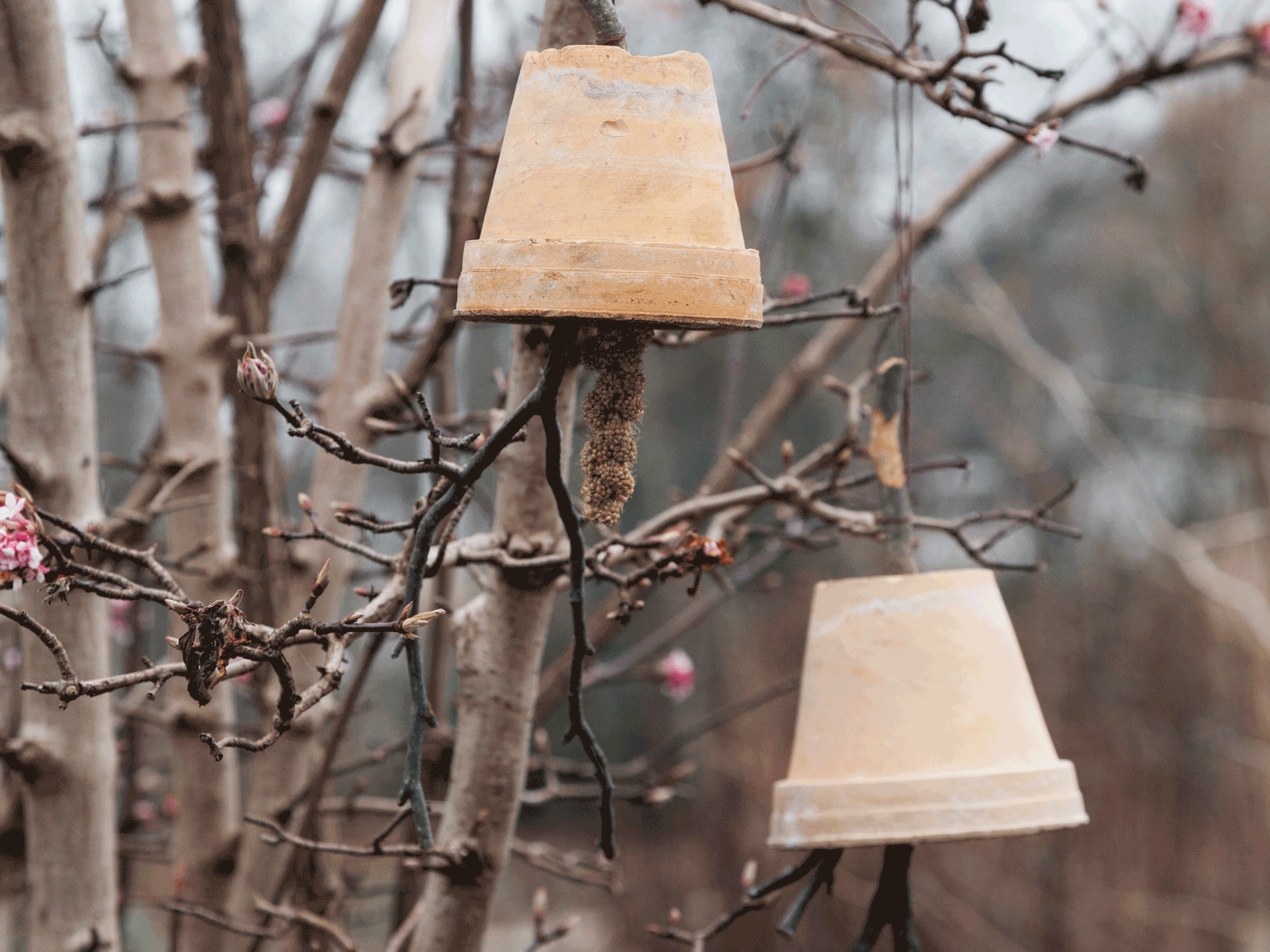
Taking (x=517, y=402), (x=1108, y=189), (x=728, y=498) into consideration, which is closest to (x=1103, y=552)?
(x=1108, y=189)

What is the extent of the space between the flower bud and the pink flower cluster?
0.55 ft

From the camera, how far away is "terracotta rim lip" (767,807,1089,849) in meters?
0.83

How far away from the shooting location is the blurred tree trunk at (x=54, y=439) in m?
1.15

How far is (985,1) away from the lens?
104cm

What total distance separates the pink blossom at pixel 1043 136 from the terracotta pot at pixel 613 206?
558 millimetres

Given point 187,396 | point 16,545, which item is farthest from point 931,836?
point 187,396

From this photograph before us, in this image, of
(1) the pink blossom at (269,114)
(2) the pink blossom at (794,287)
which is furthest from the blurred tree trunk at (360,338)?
(1) the pink blossom at (269,114)

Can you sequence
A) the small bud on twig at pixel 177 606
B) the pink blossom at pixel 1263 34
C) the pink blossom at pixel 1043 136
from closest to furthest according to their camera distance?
the small bud on twig at pixel 177 606, the pink blossom at pixel 1043 136, the pink blossom at pixel 1263 34

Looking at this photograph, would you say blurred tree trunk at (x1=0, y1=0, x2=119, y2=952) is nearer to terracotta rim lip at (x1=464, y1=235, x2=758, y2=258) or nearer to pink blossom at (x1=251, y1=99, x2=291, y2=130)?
terracotta rim lip at (x1=464, y1=235, x2=758, y2=258)

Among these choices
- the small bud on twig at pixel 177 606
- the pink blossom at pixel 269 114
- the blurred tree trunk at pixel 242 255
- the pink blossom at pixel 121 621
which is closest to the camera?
the small bud on twig at pixel 177 606

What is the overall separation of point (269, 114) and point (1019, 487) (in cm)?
411

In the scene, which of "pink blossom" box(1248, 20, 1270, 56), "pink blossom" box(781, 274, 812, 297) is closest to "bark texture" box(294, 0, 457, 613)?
"pink blossom" box(781, 274, 812, 297)

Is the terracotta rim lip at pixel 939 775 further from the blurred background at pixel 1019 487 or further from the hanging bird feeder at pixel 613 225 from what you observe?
the blurred background at pixel 1019 487

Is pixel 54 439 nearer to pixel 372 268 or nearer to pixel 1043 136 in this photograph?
pixel 372 268
